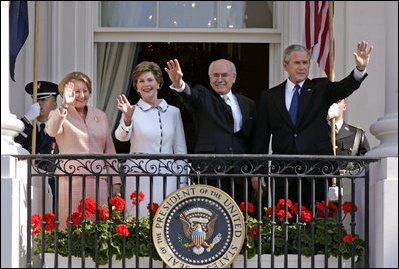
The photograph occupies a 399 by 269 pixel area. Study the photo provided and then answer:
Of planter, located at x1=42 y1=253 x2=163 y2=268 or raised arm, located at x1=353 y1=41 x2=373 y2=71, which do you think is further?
raised arm, located at x1=353 y1=41 x2=373 y2=71

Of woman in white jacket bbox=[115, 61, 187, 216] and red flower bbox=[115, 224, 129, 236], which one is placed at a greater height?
woman in white jacket bbox=[115, 61, 187, 216]

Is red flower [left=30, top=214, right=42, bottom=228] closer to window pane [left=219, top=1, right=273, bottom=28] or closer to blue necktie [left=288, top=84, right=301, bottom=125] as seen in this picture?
blue necktie [left=288, top=84, right=301, bottom=125]

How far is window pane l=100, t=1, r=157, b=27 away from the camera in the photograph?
10.3m

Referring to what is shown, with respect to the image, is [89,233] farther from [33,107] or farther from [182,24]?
[182,24]

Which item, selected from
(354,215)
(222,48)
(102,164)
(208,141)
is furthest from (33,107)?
(354,215)

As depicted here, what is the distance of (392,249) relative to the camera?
23.6ft

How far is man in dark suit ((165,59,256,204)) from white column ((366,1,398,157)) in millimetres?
1081

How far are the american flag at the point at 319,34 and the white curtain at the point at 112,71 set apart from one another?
6.53 ft

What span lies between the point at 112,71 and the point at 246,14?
1514 mm

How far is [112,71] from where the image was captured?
10.3m

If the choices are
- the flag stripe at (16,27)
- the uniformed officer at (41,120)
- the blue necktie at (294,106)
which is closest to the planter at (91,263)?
the uniformed officer at (41,120)

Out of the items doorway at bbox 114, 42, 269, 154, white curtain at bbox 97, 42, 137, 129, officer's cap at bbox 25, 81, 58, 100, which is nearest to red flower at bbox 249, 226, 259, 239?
officer's cap at bbox 25, 81, 58, 100

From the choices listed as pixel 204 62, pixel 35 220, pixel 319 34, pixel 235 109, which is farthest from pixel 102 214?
pixel 204 62

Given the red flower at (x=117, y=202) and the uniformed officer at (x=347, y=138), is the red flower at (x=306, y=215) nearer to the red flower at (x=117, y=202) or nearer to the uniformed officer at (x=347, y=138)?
→ the uniformed officer at (x=347, y=138)
